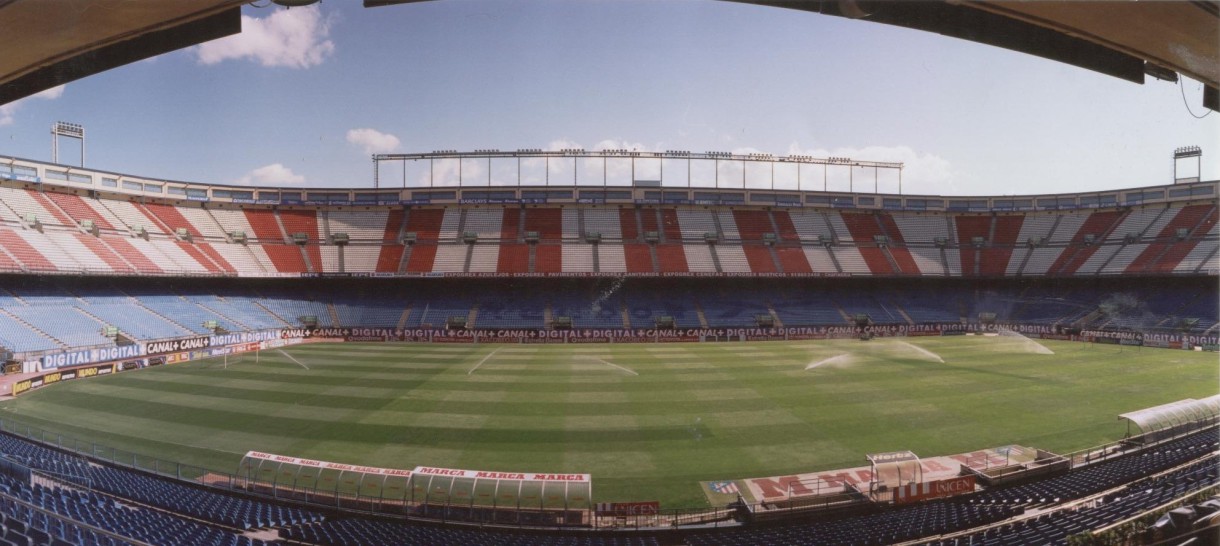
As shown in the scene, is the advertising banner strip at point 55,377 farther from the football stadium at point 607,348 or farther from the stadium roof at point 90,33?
the stadium roof at point 90,33

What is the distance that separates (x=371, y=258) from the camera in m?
52.2

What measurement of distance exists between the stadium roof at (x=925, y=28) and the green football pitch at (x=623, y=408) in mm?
12698

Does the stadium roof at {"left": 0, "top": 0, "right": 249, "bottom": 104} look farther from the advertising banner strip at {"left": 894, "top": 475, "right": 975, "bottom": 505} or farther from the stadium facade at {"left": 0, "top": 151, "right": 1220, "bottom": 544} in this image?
the stadium facade at {"left": 0, "top": 151, "right": 1220, "bottom": 544}

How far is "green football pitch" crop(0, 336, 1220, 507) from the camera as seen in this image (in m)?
17.1

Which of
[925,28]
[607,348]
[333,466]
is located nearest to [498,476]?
[333,466]

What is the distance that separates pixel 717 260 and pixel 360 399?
37.5 m

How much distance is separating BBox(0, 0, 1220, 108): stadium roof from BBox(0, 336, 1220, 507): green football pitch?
12.7 meters

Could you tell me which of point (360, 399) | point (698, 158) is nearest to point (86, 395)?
point (360, 399)

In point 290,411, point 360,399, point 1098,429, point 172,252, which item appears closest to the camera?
point 1098,429

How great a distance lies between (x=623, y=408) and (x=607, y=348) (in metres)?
18.9

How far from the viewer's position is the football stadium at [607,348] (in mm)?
10641

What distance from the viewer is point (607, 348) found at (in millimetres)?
41344

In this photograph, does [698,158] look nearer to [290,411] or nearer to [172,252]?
[290,411]

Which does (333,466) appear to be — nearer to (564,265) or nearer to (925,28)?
(925,28)
